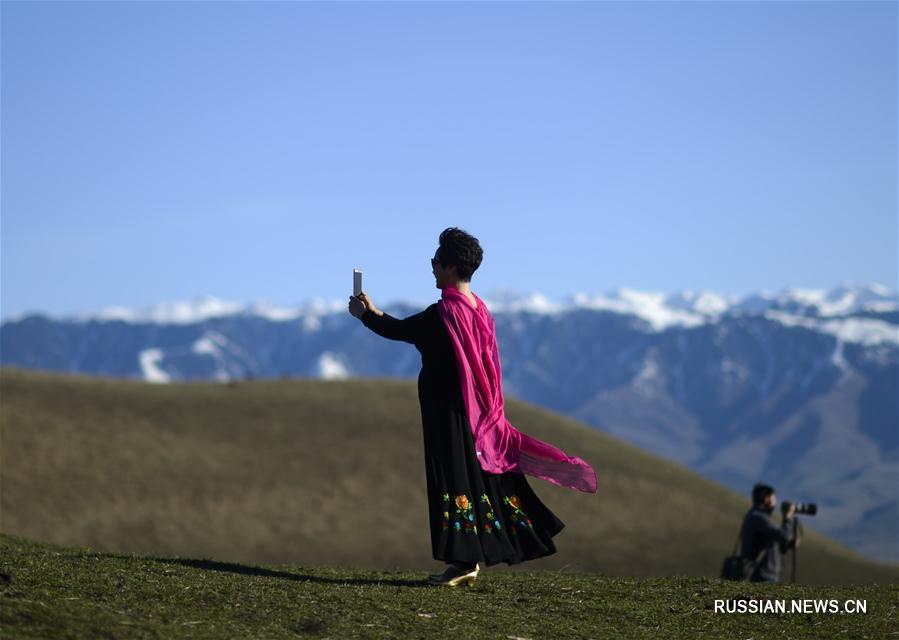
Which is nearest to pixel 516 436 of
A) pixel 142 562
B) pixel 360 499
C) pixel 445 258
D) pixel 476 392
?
pixel 476 392

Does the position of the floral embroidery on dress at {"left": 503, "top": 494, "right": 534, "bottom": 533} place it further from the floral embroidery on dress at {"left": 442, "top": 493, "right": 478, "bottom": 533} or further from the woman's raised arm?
the woman's raised arm

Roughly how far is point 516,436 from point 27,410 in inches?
2185

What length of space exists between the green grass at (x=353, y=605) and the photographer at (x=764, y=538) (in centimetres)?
225

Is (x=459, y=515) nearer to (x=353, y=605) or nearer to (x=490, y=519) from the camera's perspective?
(x=490, y=519)

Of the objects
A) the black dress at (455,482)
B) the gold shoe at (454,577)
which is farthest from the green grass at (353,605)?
the black dress at (455,482)

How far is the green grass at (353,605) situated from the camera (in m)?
10.6

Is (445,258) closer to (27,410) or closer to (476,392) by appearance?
(476,392)

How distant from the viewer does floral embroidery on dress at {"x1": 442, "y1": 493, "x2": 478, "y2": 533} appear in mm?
13007

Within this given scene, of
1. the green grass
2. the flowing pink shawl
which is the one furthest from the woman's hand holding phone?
the green grass

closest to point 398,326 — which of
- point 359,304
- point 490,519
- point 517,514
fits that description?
point 359,304

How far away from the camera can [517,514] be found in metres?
13.5

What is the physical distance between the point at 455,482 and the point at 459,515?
0.96 feet

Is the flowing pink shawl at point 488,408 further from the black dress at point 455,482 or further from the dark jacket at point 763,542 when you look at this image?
the dark jacket at point 763,542

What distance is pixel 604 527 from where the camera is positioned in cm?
6775
